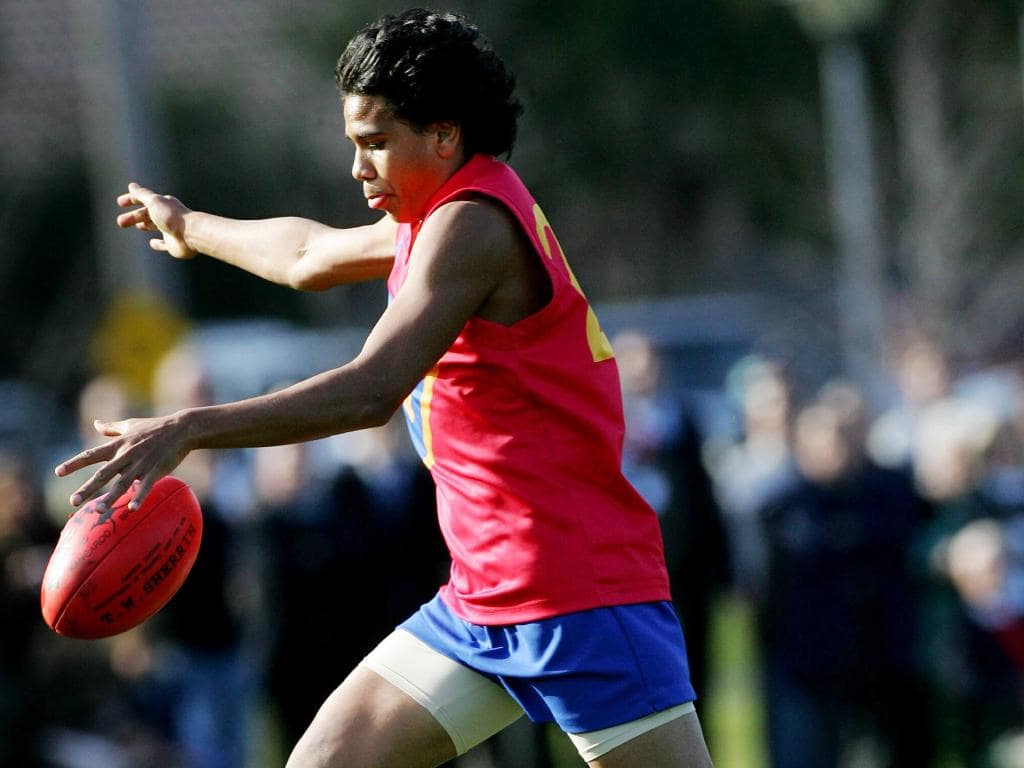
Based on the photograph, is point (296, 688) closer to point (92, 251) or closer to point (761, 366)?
point (761, 366)

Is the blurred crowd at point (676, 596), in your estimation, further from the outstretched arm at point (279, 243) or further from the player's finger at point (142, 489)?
the player's finger at point (142, 489)

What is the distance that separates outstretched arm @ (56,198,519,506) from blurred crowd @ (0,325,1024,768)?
4851 millimetres

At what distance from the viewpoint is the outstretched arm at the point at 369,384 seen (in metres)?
3.39

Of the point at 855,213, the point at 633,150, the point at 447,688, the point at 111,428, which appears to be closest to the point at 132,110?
the point at 447,688

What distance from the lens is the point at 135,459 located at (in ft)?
11.1

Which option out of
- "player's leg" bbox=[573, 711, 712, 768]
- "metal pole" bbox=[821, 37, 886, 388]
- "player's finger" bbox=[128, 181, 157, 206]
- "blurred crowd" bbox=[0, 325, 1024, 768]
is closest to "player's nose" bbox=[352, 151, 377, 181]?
"player's finger" bbox=[128, 181, 157, 206]

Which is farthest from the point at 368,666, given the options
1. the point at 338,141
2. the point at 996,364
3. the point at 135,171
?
the point at 338,141

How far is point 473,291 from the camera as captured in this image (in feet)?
12.3

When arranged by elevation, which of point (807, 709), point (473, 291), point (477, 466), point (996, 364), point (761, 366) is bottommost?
point (996, 364)

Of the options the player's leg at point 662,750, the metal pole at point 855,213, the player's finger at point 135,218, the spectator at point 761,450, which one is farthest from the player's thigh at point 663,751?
the metal pole at point 855,213

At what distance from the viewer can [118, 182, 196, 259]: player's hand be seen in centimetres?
479

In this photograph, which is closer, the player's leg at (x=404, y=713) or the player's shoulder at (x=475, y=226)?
the player's shoulder at (x=475, y=226)

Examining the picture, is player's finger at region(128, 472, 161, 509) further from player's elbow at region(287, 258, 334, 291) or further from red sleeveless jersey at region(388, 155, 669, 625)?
player's elbow at region(287, 258, 334, 291)

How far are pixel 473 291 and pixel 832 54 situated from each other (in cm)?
2472
